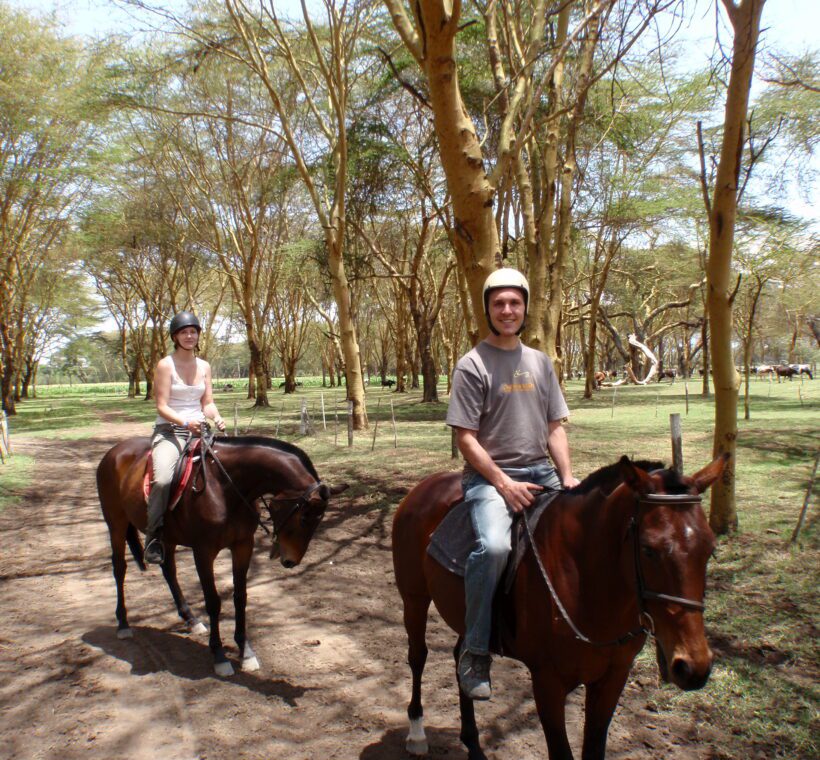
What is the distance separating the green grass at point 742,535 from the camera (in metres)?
3.57

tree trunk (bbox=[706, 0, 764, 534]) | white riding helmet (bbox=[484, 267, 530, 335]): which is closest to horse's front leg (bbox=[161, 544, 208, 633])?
white riding helmet (bbox=[484, 267, 530, 335])

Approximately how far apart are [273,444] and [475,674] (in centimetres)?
254

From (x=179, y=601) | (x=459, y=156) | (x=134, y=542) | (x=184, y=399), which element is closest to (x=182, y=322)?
(x=184, y=399)

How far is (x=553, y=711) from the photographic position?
2480mm

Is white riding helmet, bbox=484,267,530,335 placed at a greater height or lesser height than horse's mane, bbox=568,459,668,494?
greater

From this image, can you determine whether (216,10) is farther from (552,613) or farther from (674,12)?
(552,613)

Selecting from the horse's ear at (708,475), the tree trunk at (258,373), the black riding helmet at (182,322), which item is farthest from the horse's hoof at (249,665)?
the tree trunk at (258,373)

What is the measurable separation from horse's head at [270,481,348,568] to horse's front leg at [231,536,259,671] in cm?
60

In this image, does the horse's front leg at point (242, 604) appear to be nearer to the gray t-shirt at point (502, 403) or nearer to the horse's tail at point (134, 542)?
the horse's tail at point (134, 542)

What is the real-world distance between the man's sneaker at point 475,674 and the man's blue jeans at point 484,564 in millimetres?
39

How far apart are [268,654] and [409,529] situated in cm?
200

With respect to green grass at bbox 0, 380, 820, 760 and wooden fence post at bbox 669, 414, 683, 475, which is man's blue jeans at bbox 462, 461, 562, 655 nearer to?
green grass at bbox 0, 380, 820, 760

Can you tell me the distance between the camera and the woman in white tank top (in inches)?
184

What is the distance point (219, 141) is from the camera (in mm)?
22672
